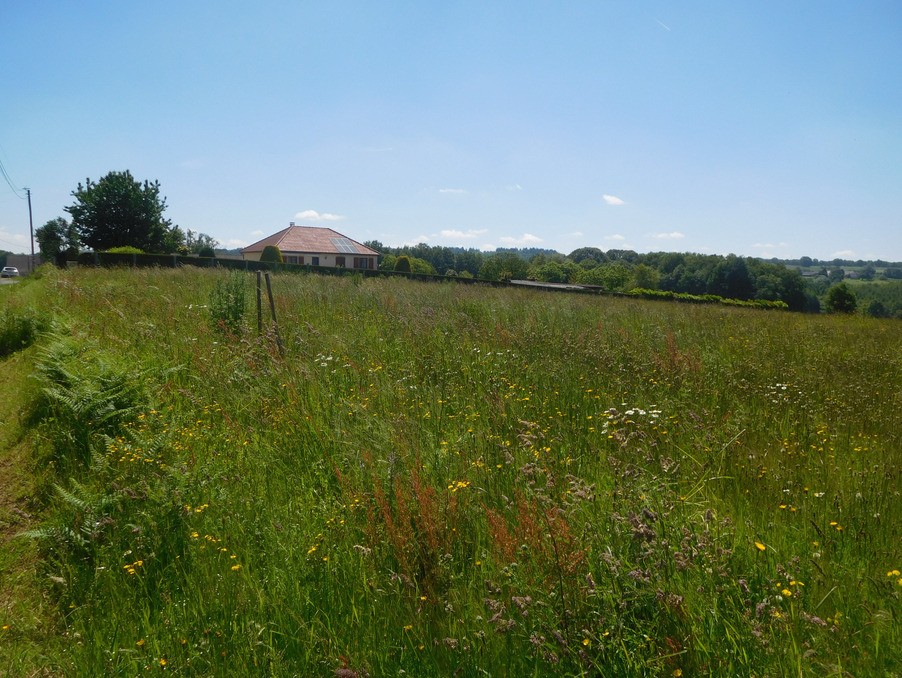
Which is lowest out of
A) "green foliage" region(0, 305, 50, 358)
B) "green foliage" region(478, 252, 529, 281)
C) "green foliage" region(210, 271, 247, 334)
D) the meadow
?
the meadow

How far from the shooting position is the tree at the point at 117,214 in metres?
39.9

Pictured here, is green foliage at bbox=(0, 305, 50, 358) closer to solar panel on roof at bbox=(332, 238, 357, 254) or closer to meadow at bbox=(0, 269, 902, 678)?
meadow at bbox=(0, 269, 902, 678)

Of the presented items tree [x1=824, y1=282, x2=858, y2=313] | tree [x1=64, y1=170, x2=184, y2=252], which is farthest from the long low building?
tree [x1=824, y1=282, x2=858, y2=313]

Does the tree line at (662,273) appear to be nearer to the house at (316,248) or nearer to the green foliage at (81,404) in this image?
the house at (316,248)

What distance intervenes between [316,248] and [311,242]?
1.01 meters

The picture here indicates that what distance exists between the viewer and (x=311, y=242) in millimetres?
57312

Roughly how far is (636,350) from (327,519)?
519cm

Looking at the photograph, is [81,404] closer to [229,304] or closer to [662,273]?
[229,304]

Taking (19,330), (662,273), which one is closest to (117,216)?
(19,330)

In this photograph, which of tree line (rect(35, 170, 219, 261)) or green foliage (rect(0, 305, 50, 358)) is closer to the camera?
green foliage (rect(0, 305, 50, 358))

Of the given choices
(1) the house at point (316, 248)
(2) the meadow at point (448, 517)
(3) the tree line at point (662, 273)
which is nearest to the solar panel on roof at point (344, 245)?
(1) the house at point (316, 248)

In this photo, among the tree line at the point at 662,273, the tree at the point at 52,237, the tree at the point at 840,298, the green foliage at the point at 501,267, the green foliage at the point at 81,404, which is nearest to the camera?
the green foliage at the point at 81,404

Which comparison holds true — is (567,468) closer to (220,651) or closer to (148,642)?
(220,651)

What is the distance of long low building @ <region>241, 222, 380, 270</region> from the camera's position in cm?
5512
